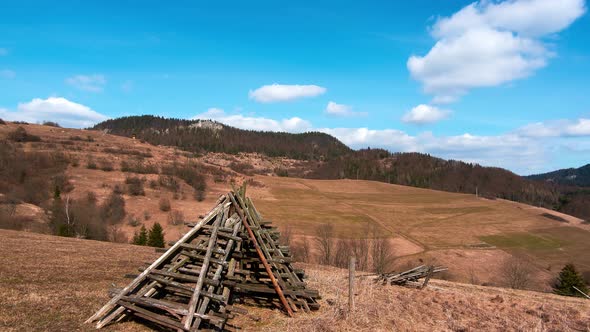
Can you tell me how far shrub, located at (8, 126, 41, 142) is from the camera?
4203 inches

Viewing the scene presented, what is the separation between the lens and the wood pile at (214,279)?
1066 centimetres

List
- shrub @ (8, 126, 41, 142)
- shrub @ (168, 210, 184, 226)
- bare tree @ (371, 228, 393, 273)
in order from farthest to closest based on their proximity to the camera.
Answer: shrub @ (8, 126, 41, 142) → shrub @ (168, 210, 184, 226) → bare tree @ (371, 228, 393, 273)

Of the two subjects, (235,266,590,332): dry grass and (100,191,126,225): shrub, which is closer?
(235,266,590,332): dry grass

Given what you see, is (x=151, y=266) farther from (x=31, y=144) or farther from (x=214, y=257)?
(x=31, y=144)

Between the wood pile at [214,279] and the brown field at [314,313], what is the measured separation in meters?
0.63

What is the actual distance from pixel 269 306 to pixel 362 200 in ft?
357

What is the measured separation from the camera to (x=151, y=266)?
11727mm

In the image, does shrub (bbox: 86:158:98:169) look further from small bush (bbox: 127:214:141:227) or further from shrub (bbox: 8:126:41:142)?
small bush (bbox: 127:214:141:227)

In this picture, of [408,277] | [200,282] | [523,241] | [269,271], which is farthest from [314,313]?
[523,241]

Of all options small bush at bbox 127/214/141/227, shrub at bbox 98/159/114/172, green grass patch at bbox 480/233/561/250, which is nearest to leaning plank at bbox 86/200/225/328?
small bush at bbox 127/214/141/227

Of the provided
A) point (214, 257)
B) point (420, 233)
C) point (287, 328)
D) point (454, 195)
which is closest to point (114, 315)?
point (214, 257)

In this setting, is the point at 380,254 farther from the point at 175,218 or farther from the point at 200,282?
the point at 200,282

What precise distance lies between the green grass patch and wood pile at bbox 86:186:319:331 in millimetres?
80830

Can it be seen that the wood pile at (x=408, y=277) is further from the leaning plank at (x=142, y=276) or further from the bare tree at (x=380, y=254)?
the bare tree at (x=380, y=254)
